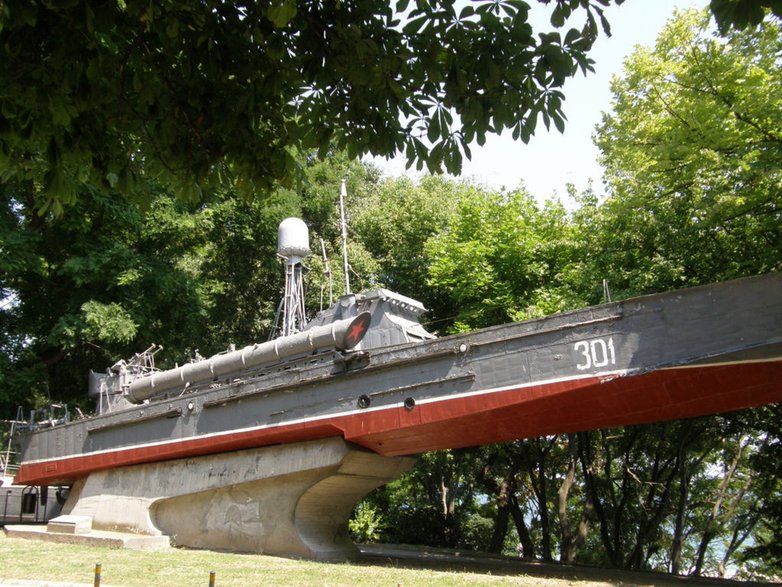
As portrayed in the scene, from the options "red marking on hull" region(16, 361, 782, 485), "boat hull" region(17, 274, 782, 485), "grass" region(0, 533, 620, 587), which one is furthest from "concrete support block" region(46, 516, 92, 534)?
"red marking on hull" region(16, 361, 782, 485)

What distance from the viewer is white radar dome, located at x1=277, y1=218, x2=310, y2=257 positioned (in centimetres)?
1984

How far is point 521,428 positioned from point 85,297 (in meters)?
17.2

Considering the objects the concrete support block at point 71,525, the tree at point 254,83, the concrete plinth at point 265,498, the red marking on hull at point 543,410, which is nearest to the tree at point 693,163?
the red marking on hull at point 543,410

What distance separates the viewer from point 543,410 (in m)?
12.8

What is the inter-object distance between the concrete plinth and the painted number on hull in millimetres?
5207

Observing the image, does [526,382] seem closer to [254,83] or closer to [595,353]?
[595,353]

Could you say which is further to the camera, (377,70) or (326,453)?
(326,453)

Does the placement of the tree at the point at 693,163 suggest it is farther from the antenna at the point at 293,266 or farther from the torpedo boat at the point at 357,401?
the antenna at the point at 293,266

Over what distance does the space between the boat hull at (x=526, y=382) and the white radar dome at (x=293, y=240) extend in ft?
13.9

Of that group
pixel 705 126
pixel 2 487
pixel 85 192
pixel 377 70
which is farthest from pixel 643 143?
pixel 2 487

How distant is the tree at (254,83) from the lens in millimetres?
4801

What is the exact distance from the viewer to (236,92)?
5.70 metres

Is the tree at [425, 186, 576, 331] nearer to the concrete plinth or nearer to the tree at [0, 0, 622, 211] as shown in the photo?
the concrete plinth

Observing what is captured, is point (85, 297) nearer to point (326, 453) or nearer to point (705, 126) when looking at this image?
point (326, 453)
